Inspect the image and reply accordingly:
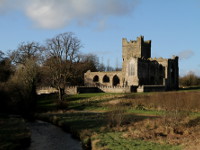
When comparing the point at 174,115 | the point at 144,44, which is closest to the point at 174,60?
the point at 144,44

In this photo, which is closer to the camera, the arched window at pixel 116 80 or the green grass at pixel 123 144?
the green grass at pixel 123 144

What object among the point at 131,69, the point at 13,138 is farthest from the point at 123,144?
the point at 131,69

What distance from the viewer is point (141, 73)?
59.1 metres

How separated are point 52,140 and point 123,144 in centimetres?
647

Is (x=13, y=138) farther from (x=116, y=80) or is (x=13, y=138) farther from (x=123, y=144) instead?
(x=116, y=80)

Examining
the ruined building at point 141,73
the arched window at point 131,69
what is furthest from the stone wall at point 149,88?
the arched window at point 131,69

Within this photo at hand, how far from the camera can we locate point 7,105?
124ft

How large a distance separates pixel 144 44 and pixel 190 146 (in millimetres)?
55163

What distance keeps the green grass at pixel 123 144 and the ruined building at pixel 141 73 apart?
32383 millimetres

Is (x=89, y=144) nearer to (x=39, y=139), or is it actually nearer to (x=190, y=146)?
(x=39, y=139)

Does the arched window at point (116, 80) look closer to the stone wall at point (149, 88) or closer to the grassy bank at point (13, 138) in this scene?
the stone wall at point (149, 88)

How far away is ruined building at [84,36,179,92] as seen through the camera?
58.1 m

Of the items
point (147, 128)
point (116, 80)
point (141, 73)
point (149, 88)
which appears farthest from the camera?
point (116, 80)

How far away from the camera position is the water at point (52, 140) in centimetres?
1847
